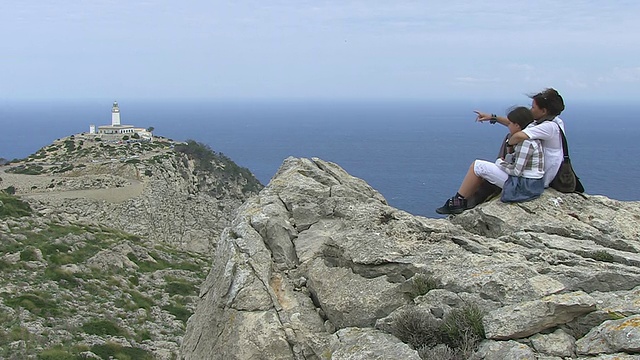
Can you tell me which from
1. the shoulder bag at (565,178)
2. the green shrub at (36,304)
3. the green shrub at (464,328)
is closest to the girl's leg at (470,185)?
the shoulder bag at (565,178)

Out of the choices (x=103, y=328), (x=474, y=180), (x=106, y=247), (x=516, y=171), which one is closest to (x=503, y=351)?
(x=516, y=171)

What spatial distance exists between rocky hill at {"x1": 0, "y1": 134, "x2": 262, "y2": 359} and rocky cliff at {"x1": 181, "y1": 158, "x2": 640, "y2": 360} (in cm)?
1277

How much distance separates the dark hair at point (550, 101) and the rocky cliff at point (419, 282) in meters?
1.65

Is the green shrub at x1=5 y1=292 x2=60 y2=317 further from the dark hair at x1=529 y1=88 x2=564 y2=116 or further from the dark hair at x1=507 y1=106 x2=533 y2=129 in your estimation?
the dark hair at x1=529 y1=88 x2=564 y2=116

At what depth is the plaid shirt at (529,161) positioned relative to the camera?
36.3 feet

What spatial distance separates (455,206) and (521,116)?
7.39ft

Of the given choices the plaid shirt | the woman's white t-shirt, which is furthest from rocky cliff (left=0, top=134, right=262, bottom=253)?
the woman's white t-shirt

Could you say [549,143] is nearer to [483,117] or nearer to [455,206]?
[483,117]

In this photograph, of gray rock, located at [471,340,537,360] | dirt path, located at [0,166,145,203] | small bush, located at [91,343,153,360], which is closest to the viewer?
gray rock, located at [471,340,537,360]

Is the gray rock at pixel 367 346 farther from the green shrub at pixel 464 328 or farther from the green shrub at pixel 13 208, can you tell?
the green shrub at pixel 13 208

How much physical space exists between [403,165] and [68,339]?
13935cm

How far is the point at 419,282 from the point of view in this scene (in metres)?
8.49

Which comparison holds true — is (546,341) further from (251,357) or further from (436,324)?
(251,357)

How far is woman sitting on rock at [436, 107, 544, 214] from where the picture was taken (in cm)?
1106
